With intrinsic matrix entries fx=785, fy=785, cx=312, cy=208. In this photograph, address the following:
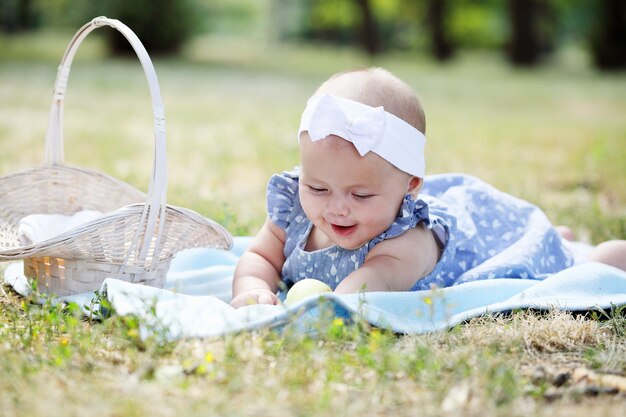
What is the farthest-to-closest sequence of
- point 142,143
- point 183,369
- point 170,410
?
point 142,143 < point 183,369 < point 170,410

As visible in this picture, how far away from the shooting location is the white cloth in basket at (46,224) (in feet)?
11.0

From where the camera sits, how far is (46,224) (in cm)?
353

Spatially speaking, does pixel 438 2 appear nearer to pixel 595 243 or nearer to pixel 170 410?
pixel 595 243

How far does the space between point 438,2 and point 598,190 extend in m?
18.6

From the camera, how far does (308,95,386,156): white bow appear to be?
2.98 meters

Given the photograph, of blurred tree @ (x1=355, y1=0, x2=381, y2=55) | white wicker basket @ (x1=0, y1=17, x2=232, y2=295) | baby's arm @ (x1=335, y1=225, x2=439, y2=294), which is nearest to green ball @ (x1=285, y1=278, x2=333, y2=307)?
baby's arm @ (x1=335, y1=225, x2=439, y2=294)

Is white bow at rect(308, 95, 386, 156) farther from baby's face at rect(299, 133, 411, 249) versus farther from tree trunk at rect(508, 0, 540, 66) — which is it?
tree trunk at rect(508, 0, 540, 66)

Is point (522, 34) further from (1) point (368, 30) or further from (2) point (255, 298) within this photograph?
(2) point (255, 298)

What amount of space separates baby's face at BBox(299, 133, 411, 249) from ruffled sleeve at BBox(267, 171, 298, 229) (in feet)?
1.25

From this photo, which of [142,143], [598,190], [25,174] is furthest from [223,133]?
[25,174]

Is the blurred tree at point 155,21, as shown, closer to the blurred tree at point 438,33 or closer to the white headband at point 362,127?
the blurred tree at point 438,33

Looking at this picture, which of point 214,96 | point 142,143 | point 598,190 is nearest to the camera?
point 598,190

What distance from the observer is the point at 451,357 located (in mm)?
2479

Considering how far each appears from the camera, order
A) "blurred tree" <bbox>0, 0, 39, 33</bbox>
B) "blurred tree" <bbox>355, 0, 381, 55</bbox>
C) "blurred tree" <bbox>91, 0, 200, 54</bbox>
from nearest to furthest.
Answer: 1. "blurred tree" <bbox>91, 0, 200, 54</bbox>
2. "blurred tree" <bbox>355, 0, 381, 55</bbox>
3. "blurred tree" <bbox>0, 0, 39, 33</bbox>
